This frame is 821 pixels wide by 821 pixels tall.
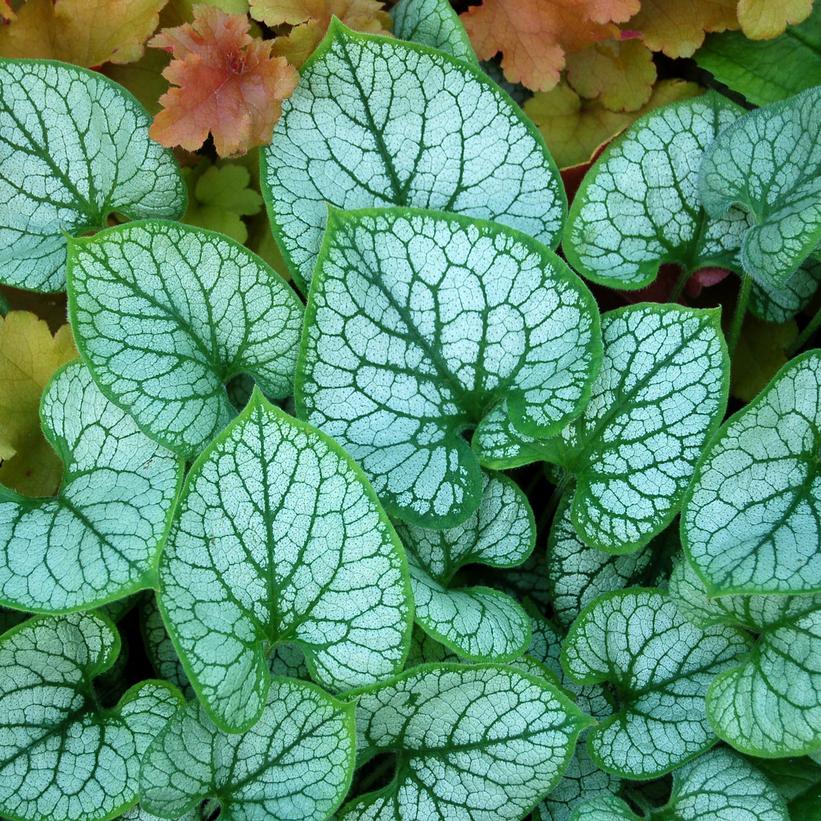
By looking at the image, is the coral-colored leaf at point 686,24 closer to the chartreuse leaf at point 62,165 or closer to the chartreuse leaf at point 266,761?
the chartreuse leaf at point 62,165

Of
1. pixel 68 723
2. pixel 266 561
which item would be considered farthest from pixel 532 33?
pixel 68 723

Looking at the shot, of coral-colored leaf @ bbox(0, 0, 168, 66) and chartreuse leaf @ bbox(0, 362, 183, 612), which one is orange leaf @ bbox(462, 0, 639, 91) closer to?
coral-colored leaf @ bbox(0, 0, 168, 66)

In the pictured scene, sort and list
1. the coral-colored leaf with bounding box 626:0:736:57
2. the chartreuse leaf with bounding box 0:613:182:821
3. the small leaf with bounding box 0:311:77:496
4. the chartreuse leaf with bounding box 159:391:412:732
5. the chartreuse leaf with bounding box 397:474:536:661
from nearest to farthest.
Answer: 1. the chartreuse leaf with bounding box 159:391:412:732
2. the chartreuse leaf with bounding box 0:613:182:821
3. the chartreuse leaf with bounding box 397:474:536:661
4. the small leaf with bounding box 0:311:77:496
5. the coral-colored leaf with bounding box 626:0:736:57

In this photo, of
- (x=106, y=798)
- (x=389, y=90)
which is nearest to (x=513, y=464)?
(x=389, y=90)

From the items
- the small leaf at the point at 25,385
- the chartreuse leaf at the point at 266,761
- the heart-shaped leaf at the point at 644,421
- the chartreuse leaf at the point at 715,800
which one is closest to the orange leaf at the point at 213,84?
the small leaf at the point at 25,385

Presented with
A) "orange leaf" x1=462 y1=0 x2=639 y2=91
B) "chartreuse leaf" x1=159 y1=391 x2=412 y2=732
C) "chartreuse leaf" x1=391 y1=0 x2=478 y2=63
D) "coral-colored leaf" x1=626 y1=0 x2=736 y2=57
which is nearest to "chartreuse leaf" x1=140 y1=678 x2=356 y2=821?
"chartreuse leaf" x1=159 y1=391 x2=412 y2=732

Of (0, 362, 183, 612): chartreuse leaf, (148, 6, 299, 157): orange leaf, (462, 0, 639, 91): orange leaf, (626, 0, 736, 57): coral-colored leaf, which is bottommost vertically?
(0, 362, 183, 612): chartreuse leaf
